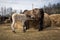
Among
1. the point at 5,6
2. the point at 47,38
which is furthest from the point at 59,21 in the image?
the point at 5,6

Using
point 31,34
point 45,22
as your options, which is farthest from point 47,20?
point 31,34

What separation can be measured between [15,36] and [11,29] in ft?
0.25

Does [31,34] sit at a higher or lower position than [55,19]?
lower

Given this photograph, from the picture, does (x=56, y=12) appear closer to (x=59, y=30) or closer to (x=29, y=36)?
(x=59, y=30)

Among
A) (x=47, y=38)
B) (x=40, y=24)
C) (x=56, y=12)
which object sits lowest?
(x=47, y=38)

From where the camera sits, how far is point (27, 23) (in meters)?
1.42

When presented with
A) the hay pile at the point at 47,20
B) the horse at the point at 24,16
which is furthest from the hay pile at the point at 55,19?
the horse at the point at 24,16

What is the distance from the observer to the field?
4.48ft

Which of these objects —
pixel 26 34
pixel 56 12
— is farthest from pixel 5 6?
pixel 56 12

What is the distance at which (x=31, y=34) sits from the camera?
1.38 m

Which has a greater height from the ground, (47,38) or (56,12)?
(56,12)

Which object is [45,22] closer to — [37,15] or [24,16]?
[37,15]

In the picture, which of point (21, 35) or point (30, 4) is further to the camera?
point (30, 4)

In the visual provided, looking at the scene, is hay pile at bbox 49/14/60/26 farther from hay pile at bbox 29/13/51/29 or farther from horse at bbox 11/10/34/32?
horse at bbox 11/10/34/32
